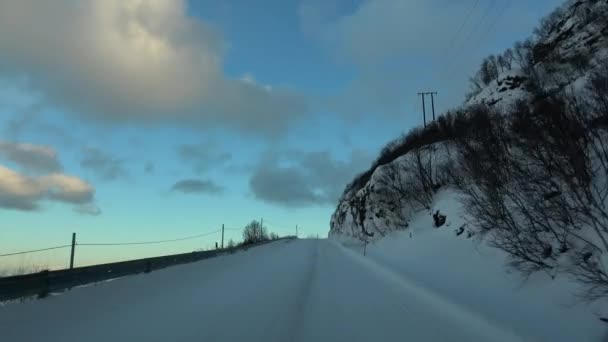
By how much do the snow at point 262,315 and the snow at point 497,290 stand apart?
0.07 metres

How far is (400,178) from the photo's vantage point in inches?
1560

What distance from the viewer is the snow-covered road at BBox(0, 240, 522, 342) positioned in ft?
23.1

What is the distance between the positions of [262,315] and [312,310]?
1.27 m

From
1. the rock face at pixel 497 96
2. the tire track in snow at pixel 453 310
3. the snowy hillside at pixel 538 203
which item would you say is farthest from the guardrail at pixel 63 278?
the rock face at pixel 497 96

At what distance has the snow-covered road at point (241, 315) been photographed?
7.05 meters

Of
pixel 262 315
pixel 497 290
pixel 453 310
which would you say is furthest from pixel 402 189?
pixel 262 315

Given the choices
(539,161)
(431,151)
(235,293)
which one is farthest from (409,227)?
(235,293)

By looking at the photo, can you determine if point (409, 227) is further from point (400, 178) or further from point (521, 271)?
point (521, 271)

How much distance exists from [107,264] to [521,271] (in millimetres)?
12068

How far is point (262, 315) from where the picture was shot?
8.47 meters

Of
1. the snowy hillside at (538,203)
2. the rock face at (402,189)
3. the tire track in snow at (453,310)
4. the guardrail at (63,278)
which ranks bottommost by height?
the tire track in snow at (453,310)

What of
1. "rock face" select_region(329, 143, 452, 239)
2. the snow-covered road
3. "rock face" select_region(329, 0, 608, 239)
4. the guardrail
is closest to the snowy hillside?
the snow-covered road

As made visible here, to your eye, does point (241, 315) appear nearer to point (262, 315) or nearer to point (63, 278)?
point (262, 315)

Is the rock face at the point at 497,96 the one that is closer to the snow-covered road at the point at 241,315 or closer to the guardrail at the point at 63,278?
the snow-covered road at the point at 241,315
